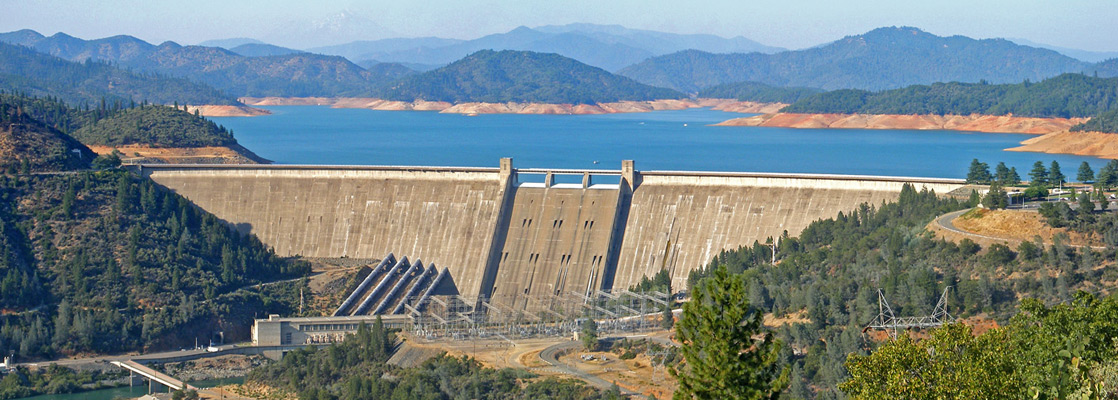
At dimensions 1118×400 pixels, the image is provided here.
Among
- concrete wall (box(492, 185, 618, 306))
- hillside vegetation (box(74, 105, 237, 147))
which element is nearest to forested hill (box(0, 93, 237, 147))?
hillside vegetation (box(74, 105, 237, 147))

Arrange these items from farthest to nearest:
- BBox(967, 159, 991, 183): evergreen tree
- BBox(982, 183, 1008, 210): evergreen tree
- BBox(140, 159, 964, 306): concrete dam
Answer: BBox(967, 159, 991, 183): evergreen tree < BBox(140, 159, 964, 306): concrete dam < BBox(982, 183, 1008, 210): evergreen tree

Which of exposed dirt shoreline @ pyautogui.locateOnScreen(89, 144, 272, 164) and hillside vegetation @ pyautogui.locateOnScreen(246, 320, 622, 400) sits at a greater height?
exposed dirt shoreline @ pyautogui.locateOnScreen(89, 144, 272, 164)

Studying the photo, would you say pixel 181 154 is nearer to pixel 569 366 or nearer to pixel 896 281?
pixel 569 366

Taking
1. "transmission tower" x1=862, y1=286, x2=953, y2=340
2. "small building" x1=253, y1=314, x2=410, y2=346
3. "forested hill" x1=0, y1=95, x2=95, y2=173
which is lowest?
"small building" x1=253, y1=314, x2=410, y2=346

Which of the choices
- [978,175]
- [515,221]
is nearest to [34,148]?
[515,221]

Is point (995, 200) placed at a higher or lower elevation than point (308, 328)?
higher

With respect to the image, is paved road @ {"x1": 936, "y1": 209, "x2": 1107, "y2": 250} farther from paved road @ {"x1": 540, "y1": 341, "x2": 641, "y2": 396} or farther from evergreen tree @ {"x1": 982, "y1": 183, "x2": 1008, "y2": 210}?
paved road @ {"x1": 540, "y1": 341, "x2": 641, "y2": 396}
